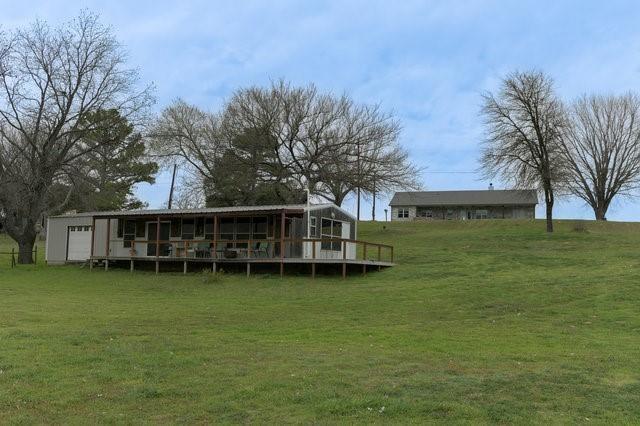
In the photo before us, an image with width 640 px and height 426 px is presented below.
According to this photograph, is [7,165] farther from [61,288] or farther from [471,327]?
[471,327]

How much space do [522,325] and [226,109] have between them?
33.5m

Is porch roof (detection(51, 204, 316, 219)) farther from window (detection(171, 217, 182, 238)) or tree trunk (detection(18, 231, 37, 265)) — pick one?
tree trunk (detection(18, 231, 37, 265))

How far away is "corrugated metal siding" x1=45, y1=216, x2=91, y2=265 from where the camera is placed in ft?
107

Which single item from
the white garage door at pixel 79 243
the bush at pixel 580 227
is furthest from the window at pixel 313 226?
the bush at pixel 580 227

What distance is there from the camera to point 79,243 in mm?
32438

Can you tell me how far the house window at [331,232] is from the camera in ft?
87.8

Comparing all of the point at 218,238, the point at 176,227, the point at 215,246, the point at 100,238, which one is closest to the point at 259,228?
the point at 218,238

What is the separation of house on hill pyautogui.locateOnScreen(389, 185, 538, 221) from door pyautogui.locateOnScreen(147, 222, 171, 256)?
39.7 metres

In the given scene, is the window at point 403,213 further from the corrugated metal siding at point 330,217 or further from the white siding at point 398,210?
the corrugated metal siding at point 330,217

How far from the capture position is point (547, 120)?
4025 cm

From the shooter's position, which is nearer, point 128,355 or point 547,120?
point 128,355

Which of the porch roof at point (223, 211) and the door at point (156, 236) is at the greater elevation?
the porch roof at point (223, 211)

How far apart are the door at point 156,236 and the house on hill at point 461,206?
3967 centimetres

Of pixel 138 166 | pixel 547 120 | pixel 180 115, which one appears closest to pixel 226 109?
pixel 180 115
